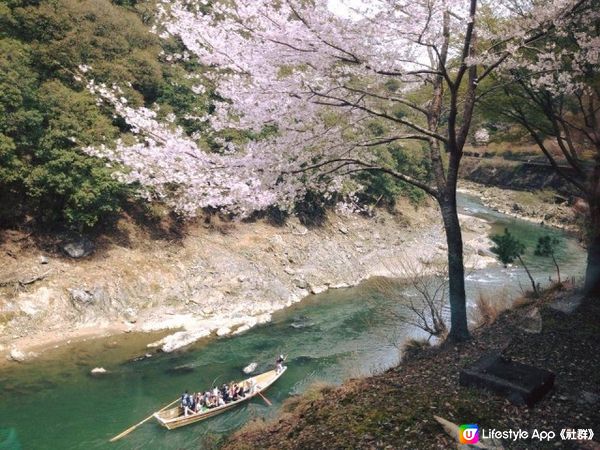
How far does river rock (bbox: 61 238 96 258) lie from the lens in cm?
1825

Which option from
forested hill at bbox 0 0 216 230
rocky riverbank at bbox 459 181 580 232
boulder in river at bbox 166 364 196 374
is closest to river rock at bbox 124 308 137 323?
boulder in river at bbox 166 364 196 374

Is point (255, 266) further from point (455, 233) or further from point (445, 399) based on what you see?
point (445, 399)

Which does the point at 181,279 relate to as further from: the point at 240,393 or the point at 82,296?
the point at 240,393

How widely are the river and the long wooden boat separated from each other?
0.60 feet

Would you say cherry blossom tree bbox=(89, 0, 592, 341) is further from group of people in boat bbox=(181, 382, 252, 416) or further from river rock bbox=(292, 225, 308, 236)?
river rock bbox=(292, 225, 308, 236)

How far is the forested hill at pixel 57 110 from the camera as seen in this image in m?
16.0

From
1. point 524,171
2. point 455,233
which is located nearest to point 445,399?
point 455,233

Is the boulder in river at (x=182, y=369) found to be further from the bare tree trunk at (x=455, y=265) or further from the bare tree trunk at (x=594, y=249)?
the bare tree trunk at (x=594, y=249)

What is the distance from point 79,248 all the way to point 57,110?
594 centimetres

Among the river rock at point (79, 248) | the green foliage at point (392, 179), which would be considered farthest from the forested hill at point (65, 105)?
the green foliage at point (392, 179)

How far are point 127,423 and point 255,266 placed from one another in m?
11.5

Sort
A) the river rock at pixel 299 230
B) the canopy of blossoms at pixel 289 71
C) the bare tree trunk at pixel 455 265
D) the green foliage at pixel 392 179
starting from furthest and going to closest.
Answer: the green foliage at pixel 392 179, the river rock at pixel 299 230, the bare tree trunk at pixel 455 265, the canopy of blossoms at pixel 289 71

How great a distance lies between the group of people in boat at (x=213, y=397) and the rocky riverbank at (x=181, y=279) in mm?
3909

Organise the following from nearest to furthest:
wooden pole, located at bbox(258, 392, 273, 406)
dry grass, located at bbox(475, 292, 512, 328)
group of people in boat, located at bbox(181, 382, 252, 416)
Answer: dry grass, located at bbox(475, 292, 512, 328)
group of people in boat, located at bbox(181, 382, 252, 416)
wooden pole, located at bbox(258, 392, 273, 406)
